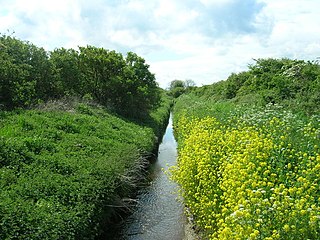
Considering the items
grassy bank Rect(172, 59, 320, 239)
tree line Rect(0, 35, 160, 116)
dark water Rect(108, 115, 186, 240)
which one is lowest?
dark water Rect(108, 115, 186, 240)

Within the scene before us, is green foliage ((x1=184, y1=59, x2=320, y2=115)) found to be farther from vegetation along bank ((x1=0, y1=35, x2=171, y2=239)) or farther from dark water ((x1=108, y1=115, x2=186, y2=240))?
vegetation along bank ((x1=0, y1=35, x2=171, y2=239))

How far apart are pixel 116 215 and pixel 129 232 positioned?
2.22 feet

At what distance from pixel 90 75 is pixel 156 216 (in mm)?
13956

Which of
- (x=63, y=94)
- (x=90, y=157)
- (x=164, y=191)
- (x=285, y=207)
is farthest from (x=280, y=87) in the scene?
(x=285, y=207)

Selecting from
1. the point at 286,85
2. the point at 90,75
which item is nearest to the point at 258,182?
the point at 286,85

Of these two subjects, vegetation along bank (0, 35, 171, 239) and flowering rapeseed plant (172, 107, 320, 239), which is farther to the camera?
vegetation along bank (0, 35, 171, 239)

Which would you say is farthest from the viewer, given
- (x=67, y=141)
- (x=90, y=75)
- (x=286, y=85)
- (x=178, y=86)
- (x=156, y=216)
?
(x=178, y=86)

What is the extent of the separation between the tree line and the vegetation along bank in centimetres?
6

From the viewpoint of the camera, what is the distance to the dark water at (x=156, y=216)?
30.5 ft

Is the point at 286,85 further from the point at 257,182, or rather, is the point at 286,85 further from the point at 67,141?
the point at 257,182

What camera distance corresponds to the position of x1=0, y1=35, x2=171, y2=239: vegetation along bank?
6.88 metres

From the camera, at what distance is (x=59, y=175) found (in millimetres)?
8469

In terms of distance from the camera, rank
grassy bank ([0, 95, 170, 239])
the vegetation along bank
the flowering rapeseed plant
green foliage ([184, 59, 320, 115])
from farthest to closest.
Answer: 1. green foliage ([184, 59, 320, 115])
2. the vegetation along bank
3. grassy bank ([0, 95, 170, 239])
4. the flowering rapeseed plant

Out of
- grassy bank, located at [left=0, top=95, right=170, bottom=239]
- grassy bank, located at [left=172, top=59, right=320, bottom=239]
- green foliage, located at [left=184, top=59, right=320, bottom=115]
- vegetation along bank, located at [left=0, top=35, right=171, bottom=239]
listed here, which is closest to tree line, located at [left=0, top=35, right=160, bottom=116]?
vegetation along bank, located at [left=0, top=35, right=171, bottom=239]
